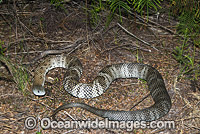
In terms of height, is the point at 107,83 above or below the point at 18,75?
below

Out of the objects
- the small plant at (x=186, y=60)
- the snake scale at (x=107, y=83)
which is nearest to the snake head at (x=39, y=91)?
the snake scale at (x=107, y=83)

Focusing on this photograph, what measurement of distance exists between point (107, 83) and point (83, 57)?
130 cm

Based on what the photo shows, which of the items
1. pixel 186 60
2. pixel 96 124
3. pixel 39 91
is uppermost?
pixel 186 60

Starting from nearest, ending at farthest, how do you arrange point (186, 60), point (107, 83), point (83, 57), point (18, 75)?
point (18, 75) → point (107, 83) → point (186, 60) → point (83, 57)

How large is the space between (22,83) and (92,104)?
1.59 metres

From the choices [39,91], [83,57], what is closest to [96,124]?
[39,91]

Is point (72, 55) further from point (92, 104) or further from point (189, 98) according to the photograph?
point (189, 98)

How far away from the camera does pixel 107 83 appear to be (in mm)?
5645

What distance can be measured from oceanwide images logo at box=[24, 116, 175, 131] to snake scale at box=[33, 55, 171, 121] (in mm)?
96

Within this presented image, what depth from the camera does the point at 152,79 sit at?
552 cm

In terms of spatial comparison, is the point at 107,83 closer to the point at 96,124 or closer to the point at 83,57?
the point at 96,124

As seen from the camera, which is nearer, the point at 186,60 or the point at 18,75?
the point at 18,75

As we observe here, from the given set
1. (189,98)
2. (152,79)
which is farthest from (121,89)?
(189,98)

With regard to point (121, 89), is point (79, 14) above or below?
above
